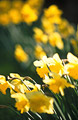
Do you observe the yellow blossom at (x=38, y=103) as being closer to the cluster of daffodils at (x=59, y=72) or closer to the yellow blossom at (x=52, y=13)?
the cluster of daffodils at (x=59, y=72)

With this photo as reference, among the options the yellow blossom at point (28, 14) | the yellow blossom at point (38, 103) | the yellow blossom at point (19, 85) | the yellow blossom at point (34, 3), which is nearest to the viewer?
the yellow blossom at point (38, 103)

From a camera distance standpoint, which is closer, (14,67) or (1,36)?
(14,67)

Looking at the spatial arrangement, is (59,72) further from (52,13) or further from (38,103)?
(52,13)

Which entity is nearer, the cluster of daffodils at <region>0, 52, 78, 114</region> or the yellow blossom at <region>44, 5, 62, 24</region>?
the cluster of daffodils at <region>0, 52, 78, 114</region>

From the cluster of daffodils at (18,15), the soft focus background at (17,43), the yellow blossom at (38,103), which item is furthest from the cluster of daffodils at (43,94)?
the cluster of daffodils at (18,15)

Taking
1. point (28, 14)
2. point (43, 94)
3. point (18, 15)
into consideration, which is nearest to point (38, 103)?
point (43, 94)

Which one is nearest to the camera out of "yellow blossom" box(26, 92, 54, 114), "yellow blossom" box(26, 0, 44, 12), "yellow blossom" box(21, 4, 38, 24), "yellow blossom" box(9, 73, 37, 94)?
"yellow blossom" box(26, 92, 54, 114)

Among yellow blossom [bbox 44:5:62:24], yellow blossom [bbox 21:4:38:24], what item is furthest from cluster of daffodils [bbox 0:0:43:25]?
yellow blossom [bbox 44:5:62:24]

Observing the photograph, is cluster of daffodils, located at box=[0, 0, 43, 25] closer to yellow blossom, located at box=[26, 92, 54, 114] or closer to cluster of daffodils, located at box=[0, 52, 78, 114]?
cluster of daffodils, located at box=[0, 52, 78, 114]

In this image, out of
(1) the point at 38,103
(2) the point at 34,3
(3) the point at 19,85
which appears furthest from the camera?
(2) the point at 34,3

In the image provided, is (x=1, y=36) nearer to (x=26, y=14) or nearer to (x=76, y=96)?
(x=26, y=14)

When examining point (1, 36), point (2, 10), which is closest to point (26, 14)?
point (1, 36)
